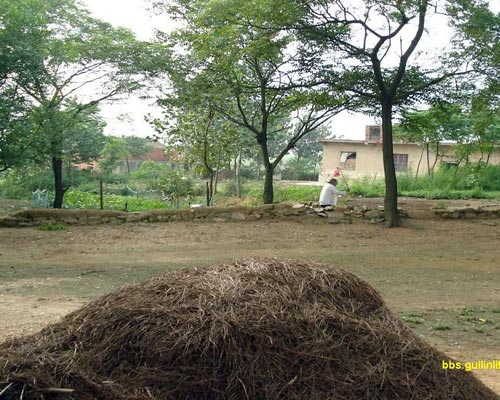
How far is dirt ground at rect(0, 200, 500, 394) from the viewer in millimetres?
5523

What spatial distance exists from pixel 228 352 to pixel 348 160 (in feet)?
102

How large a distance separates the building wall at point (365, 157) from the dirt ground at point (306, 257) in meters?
17.5

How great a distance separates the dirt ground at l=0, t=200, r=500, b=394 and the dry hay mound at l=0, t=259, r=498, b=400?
64.7 inches

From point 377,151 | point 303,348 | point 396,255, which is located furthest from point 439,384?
point 377,151

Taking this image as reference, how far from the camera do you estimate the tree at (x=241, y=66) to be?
12.0m

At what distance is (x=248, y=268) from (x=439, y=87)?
36.4 feet

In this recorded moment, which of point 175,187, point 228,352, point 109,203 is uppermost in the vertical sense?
point 175,187

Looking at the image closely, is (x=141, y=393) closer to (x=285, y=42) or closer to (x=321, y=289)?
(x=321, y=289)

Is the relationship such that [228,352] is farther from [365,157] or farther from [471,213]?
[365,157]

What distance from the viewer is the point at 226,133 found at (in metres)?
18.8

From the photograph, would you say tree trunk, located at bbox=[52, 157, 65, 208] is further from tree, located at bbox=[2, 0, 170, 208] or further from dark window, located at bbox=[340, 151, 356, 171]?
dark window, located at bbox=[340, 151, 356, 171]

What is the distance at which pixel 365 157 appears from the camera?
32.0 meters

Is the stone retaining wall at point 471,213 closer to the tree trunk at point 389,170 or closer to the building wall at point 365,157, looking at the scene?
the tree trunk at point 389,170

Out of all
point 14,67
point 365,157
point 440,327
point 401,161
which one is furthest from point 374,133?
point 440,327
